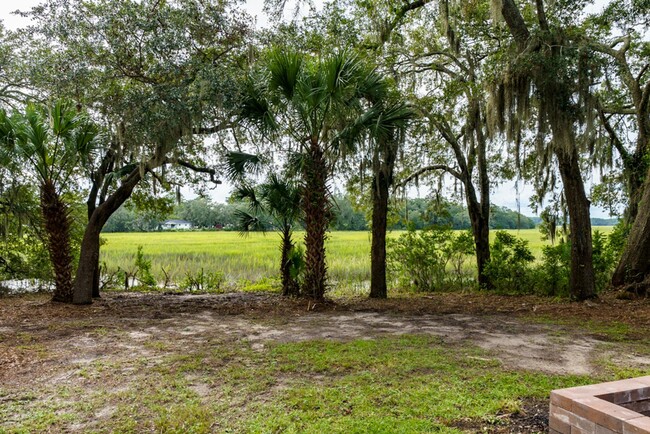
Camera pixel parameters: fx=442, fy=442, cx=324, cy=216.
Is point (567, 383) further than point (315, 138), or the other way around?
point (315, 138)

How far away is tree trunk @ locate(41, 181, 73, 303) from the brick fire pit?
26.8 feet

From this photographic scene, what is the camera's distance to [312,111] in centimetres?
745

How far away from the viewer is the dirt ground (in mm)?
4379

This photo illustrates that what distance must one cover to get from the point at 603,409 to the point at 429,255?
8.72 m

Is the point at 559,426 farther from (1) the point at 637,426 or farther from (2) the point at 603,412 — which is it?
(1) the point at 637,426

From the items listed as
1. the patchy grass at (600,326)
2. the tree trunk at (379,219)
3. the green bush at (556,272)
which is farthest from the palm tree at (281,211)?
the green bush at (556,272)

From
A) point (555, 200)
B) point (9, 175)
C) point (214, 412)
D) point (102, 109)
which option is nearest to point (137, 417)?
point (214, 412)

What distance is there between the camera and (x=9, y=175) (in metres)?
8.81

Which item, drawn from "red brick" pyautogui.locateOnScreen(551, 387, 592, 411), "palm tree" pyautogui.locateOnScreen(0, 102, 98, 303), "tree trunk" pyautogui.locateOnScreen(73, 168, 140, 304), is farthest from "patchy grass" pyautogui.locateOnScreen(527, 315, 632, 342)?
"palm tree" pyautogui.locateOnScreen(0, 102, 98, 303)

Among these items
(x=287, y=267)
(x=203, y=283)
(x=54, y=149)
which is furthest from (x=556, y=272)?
(x=54, y=149)

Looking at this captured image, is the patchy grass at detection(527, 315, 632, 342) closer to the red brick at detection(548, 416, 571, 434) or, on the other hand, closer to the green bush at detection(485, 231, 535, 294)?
the green bush at detection(485, 231, 535, 294)

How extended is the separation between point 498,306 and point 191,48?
6.95m

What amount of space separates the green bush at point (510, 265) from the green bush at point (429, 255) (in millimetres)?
738

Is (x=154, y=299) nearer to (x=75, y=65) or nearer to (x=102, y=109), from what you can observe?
(x=102, y=109)
